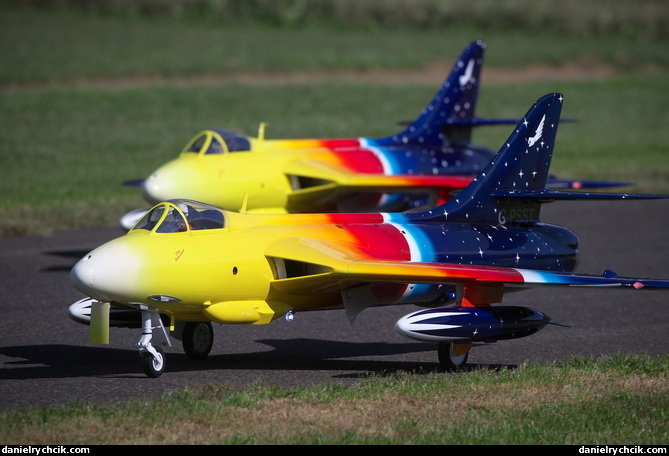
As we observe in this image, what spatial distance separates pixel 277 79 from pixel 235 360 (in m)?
39.4

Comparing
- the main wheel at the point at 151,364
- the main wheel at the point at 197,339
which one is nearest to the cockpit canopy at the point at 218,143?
the main wheel at the point at 197,339

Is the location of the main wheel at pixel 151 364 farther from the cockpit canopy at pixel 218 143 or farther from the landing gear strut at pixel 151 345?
the cockpit canopy at pixel 218 143

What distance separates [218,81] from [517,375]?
132 feet

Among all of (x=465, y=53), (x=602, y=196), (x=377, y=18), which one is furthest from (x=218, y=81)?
(x=602, y=196)

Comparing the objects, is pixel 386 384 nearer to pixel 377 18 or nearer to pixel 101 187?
pixel 101 187

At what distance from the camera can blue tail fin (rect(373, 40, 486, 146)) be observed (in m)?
22.2

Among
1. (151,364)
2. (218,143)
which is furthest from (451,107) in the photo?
(151,364)

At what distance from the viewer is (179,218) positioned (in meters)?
12.4

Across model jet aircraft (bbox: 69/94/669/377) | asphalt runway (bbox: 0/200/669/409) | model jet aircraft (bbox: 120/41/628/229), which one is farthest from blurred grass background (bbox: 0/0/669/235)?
model jet aircraft (bbox: 69/94/669/377)

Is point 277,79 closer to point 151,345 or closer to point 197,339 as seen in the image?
point 197,339

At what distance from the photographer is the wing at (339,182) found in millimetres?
19859

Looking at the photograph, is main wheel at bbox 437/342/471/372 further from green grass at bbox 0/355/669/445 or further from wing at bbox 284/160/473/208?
wing at bbox 284/160/473/208

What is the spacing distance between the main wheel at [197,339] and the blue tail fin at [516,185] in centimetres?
295

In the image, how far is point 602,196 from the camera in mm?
13797
